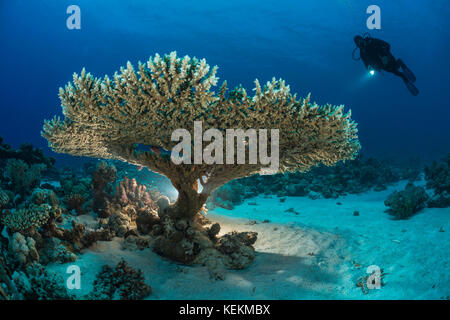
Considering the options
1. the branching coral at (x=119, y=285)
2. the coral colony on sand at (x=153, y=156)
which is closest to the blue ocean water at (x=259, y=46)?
the coral colony on sand at (x=153, y=156)

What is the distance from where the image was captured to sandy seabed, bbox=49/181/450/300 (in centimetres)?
370

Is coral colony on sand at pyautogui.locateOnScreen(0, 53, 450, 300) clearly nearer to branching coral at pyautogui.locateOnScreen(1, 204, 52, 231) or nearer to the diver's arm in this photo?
branching coral at pyautogui.locateOnScreen(1, 204, 52, 231)

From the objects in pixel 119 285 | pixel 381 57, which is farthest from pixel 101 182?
pixel 381 57

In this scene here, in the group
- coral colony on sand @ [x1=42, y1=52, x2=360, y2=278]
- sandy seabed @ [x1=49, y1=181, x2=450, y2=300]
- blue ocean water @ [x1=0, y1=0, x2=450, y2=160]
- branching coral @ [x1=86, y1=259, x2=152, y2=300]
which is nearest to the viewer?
branching coral @ [x1=86, y1=259, x2=152, y2=300]

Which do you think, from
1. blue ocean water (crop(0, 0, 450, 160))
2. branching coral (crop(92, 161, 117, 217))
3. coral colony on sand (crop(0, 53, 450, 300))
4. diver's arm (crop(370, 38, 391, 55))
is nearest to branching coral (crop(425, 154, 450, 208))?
coral colony on sand (crop(0, 53, 450, 300))

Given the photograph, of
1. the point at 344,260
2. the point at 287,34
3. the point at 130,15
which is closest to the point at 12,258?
the point at 344,260

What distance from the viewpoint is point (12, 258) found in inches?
134

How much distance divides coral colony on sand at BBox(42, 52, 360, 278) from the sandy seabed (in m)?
0.44

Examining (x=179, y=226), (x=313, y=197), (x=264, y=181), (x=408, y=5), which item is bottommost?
(x=179, y=226)

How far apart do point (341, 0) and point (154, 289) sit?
6019cm

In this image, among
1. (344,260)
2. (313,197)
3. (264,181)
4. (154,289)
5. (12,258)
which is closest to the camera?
(12,258)

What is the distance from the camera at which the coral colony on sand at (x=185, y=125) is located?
3939 mm

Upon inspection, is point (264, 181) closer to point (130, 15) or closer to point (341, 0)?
point (341, 0)

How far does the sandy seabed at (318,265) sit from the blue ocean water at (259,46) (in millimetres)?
39334
